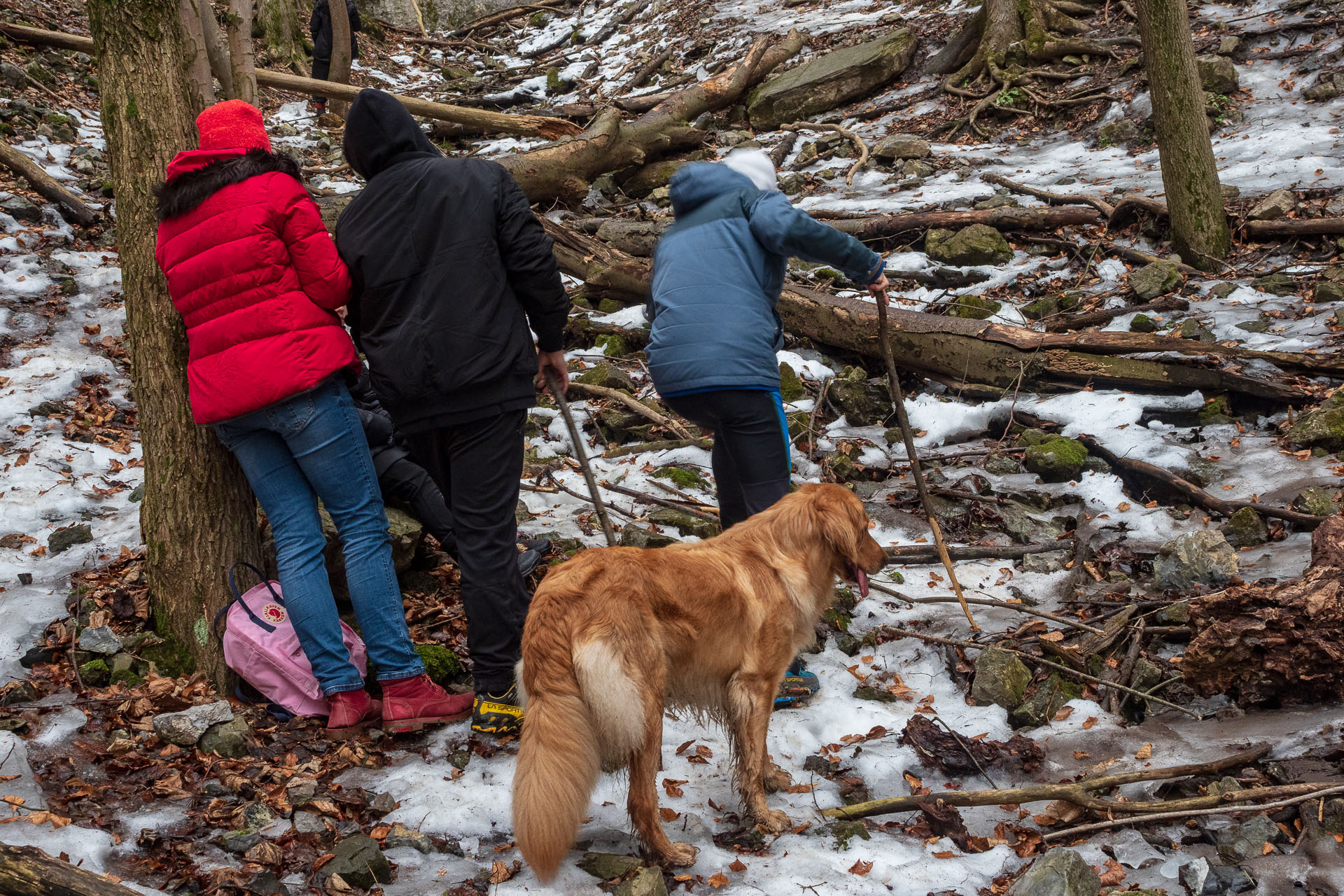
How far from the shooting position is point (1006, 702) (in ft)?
14.5

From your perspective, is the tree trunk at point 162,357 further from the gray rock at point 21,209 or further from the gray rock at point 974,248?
the gray rock at point 974,248

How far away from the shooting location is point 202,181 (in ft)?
12.5

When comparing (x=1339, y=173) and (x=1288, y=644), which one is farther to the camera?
(x=1339, y=173)

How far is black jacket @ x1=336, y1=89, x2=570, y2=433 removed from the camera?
396 cm

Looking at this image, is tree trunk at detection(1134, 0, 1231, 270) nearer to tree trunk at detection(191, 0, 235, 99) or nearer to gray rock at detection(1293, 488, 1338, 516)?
gray rock at detection(1293, 488, 1338, 516)

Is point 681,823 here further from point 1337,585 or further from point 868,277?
point 1337,585

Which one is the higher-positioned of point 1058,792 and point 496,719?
point 496,719

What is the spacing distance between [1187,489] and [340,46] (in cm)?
1506

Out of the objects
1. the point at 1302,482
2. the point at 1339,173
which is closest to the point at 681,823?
the point at 1302,482

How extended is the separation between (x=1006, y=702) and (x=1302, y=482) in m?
2.87

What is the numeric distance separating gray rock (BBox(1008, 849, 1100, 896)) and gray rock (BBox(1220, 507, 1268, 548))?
3.03 metres

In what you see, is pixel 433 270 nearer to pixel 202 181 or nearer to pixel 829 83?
pixel 202 181

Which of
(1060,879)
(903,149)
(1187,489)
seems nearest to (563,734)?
(1060,879)

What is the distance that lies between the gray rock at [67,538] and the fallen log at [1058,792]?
180 inches
